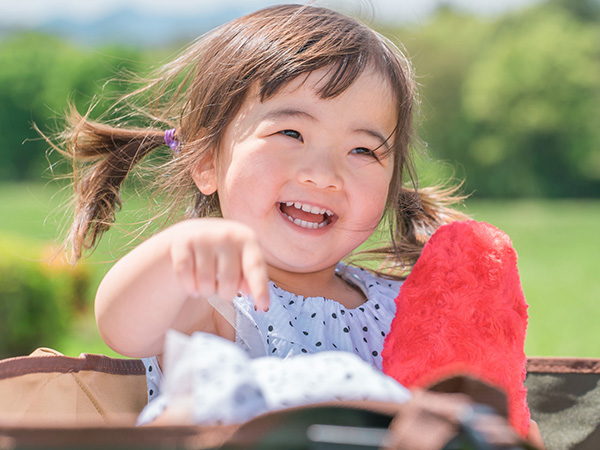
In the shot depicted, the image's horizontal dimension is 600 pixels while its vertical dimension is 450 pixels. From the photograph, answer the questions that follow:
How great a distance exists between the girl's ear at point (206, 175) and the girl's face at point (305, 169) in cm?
9

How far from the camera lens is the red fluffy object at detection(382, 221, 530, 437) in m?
1.32

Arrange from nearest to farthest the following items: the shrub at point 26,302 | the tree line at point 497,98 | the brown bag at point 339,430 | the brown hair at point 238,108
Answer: the brown bag at point 339,430 < the brown hair at point 238,108 < the shrub at point 26,302 < the tree line at point 497,98

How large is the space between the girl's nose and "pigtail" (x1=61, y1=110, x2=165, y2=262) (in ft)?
2.02

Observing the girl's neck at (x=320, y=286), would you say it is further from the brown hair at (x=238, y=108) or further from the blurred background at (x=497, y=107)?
the blurred background at (x=497, y=107)

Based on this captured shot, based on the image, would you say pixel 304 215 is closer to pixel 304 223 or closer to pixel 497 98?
pixel 304 223

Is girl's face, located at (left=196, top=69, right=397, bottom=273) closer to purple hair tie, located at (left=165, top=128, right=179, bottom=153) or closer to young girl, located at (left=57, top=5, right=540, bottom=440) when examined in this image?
young girl, located at (left=57, top=5, right=540, bottom=440)

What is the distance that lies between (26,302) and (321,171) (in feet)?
11.1

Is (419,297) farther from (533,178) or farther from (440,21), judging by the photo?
(440,21)

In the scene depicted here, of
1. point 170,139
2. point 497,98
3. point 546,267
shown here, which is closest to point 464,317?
point 170,139

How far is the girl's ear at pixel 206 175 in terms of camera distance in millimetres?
1654

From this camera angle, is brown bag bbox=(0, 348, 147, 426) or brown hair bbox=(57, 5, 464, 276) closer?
brown bag bbox=(0, 348, 147, 426)

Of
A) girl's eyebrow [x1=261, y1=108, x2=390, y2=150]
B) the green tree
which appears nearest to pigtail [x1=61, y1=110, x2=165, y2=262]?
girl's eyebrow [x1=261, y1=108, x2=390, y2=150]

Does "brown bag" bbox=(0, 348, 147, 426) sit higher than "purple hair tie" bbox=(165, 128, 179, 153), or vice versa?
"purple hair tie" bbox=(165, 128, 179, 153)

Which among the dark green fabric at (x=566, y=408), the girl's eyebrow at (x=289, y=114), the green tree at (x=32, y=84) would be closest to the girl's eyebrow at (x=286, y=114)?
the girl's eyebrow at (x=289, y=114)
